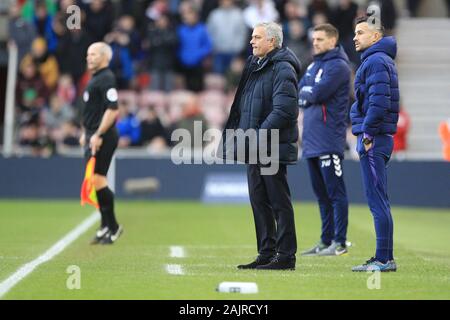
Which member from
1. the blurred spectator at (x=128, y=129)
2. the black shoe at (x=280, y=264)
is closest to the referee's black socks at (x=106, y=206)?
the black shoe at (x=280, y=264)

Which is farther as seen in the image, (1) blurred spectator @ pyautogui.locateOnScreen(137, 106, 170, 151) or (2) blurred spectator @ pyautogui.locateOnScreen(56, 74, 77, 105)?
(2) blurred spectator @ pyautogui.locateOnScreen(56, 74, 77, 105)

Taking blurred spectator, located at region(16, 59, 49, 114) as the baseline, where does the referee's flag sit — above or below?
below

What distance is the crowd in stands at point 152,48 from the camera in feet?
79.5

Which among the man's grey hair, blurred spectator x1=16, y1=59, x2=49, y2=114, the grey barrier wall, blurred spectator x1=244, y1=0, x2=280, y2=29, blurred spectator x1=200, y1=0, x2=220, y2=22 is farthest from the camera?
blurred spectator x1=200, y1=0, x2=220, y2=22

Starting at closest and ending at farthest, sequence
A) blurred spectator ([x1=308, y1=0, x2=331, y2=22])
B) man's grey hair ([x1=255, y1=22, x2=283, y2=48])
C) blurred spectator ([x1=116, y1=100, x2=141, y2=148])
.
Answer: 1. man's grey hair ([x1=255, y1=22, x2=283, y2=48])
2. blurred spectator ([x1=116, y1=100, x2=141, y2=148])
3. blurred spectator ([x1=308, y1=0, x2=331, y2=22])

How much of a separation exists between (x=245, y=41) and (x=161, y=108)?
2709mm

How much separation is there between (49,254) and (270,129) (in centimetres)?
350

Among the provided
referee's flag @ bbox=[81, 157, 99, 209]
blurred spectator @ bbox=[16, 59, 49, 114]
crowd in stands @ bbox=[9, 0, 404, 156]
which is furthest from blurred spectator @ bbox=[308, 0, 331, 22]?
referee's flag @ bbox=[81, 157, 99, 209]

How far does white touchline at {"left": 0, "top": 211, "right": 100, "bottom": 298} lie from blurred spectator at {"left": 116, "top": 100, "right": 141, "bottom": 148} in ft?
16.2

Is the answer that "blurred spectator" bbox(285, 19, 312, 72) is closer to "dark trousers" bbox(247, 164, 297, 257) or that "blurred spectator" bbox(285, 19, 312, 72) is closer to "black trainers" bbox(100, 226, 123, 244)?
"black trainers" bbox(100, 226, 123, 244)

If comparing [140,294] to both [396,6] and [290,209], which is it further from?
[396,6]

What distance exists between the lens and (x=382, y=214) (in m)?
10.6

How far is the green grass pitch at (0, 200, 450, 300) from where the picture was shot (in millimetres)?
9305

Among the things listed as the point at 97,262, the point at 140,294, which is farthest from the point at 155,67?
the point at 140,294
